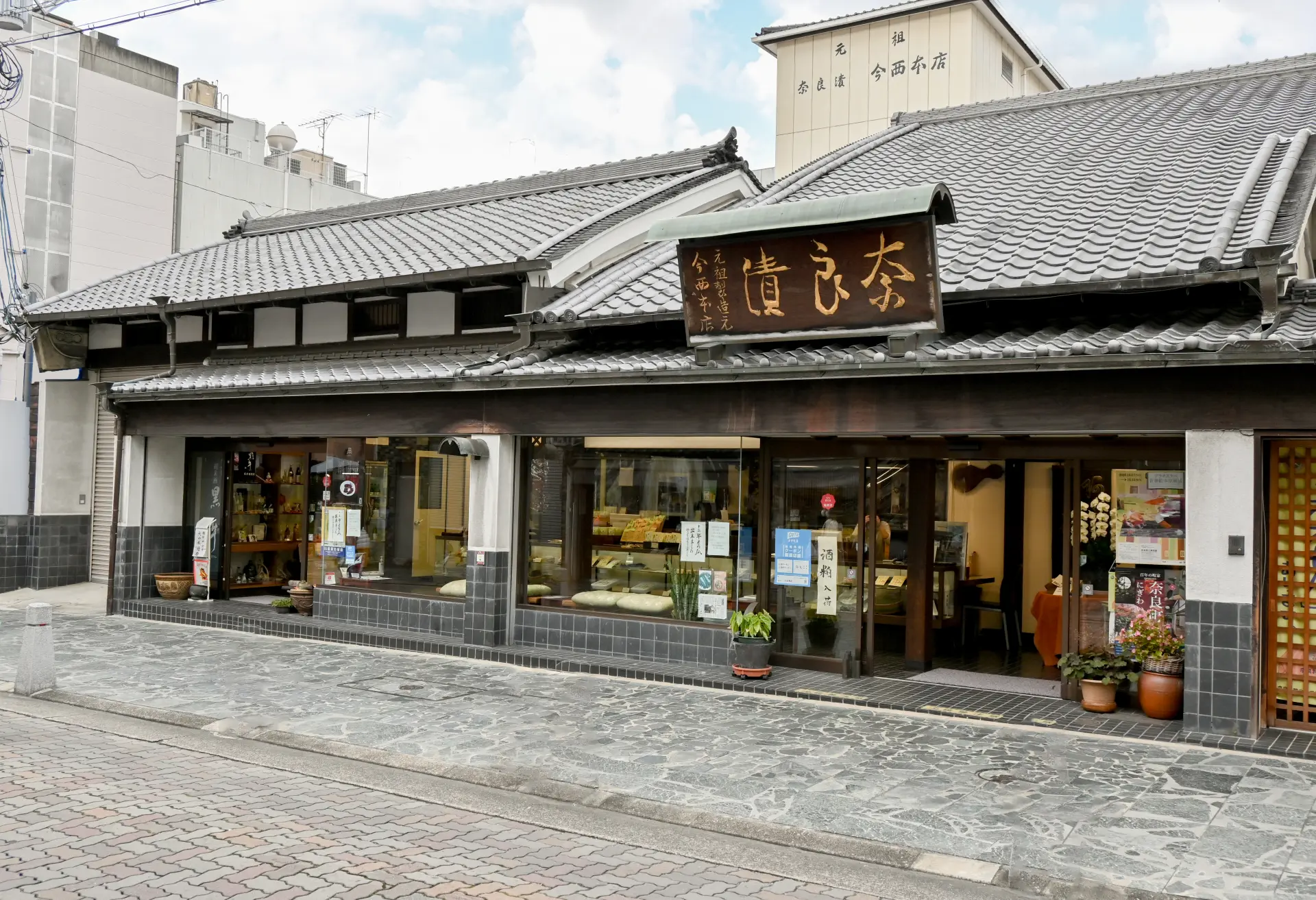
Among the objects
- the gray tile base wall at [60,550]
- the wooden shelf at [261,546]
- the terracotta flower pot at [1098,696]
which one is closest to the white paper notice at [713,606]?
the terracotta flower pot at [1098,696]

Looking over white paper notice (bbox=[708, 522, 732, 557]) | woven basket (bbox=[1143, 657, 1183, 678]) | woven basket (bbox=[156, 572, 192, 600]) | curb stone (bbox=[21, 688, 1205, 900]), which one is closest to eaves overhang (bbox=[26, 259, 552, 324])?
white paper notice (bbox=[708, 522, 732, 557])

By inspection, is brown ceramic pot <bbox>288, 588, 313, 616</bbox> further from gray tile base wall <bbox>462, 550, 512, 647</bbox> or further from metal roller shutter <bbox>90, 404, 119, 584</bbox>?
metal roller shutter <bbox>90, 404, 119, 584</bbox>

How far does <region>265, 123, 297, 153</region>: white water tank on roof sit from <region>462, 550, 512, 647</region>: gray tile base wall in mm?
26568

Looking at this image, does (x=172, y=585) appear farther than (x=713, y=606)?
Yes

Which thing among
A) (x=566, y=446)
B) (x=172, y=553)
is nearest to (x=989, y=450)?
(x=566, y=446)

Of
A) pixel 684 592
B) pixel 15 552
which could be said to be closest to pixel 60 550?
pixel 15 552

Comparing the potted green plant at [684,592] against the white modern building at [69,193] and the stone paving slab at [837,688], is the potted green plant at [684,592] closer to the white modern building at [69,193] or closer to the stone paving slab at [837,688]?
the stone paving slab at [837,688]

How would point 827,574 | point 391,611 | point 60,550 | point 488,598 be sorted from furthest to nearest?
point 60,550, point 391,611, point 488,598, point 827,574

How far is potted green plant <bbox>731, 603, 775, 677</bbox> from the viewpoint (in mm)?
11328

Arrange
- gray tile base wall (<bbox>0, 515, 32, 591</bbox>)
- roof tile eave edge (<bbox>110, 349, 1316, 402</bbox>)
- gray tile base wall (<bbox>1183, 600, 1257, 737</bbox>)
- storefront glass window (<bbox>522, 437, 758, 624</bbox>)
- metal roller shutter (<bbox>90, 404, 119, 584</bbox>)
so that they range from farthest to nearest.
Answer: metal roller shutter (<bbox>90, 404, 119, 584</bbox>)
gray tile base wall (<bbox>0, 515, 32, 591</bbox>)
storefront glass window (<bbox>522, 437, 758, 624</bbox>)
gray tile base wall (<bbox>1183, 600, 1257, 737</bbox>)
roof tile eave edge (<bbox>110, 349, 1316, 402</bbox>)

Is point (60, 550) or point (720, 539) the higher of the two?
point (720, 539)

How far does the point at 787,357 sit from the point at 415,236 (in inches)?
367

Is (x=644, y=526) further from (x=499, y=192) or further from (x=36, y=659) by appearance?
(x=499, y=192)

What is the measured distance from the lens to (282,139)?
3509 cm
